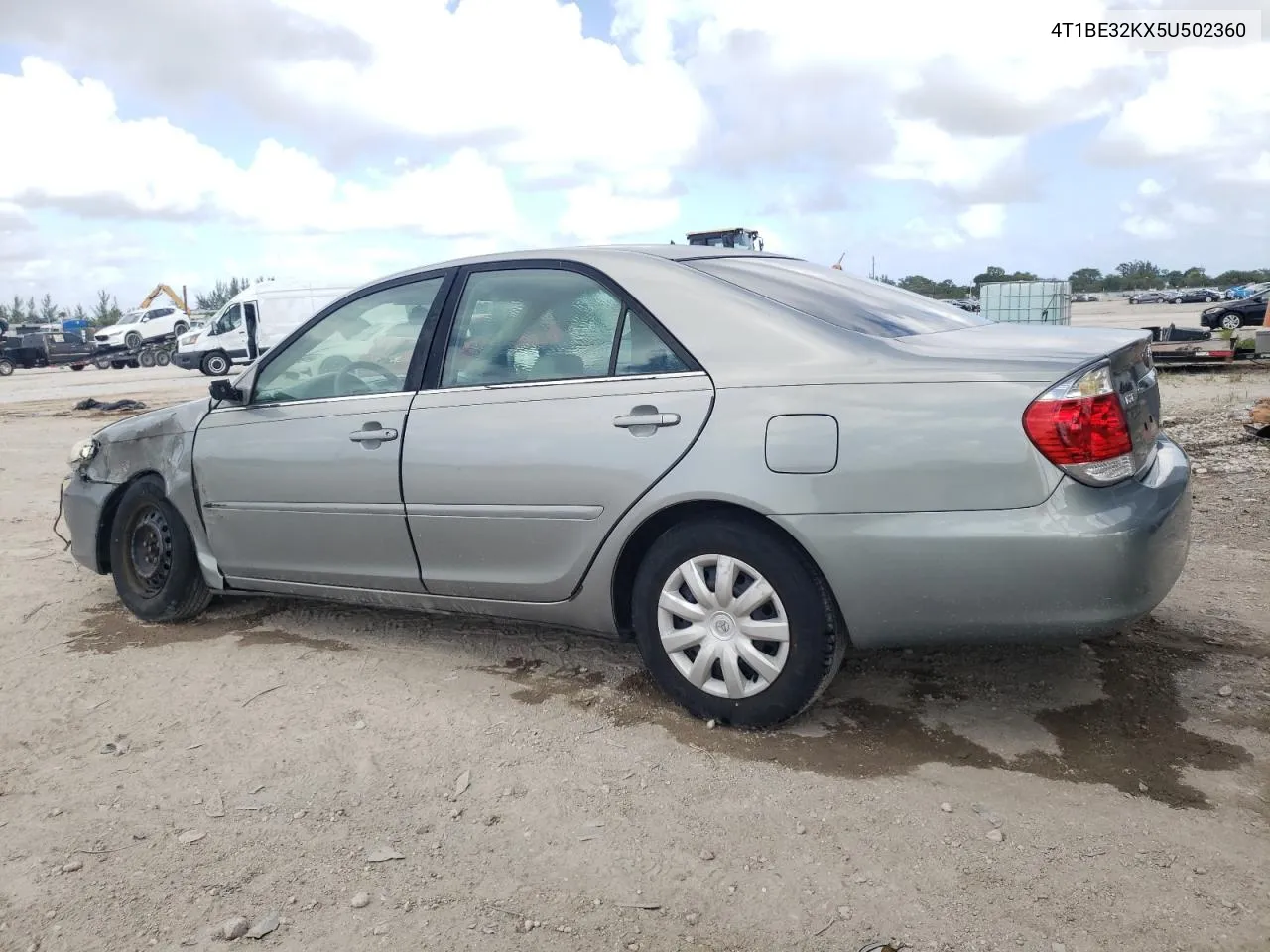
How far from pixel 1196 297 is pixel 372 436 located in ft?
225

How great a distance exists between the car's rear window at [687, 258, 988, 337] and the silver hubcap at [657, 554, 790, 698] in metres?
0.89

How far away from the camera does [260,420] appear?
4.38 m

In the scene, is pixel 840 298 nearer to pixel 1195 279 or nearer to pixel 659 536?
pixel 659 536

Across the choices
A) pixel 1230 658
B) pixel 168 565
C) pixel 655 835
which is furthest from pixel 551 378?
pixel 1230 658

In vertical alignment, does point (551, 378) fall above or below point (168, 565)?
above

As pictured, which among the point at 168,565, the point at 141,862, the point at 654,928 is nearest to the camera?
the point at 654,928

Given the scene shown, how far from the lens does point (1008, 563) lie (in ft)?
9.42

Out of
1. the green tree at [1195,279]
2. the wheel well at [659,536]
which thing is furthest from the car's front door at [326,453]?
the green tree at [1195,279]

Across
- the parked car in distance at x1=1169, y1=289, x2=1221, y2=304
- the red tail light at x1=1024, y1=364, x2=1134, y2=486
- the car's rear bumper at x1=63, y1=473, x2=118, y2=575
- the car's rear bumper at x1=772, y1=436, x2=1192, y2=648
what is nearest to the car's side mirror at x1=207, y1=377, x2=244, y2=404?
the car's rear bumper at x1=63, y1=473, x2=118, y2=575

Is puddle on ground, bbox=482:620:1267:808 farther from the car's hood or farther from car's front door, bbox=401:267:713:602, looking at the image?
the car's hood

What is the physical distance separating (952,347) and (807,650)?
104 centimetres

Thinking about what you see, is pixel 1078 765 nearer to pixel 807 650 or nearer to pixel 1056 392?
pixel 807 650

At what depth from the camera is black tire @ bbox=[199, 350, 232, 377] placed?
27984 mm

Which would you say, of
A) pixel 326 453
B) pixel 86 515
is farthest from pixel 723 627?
pixel 86 515
